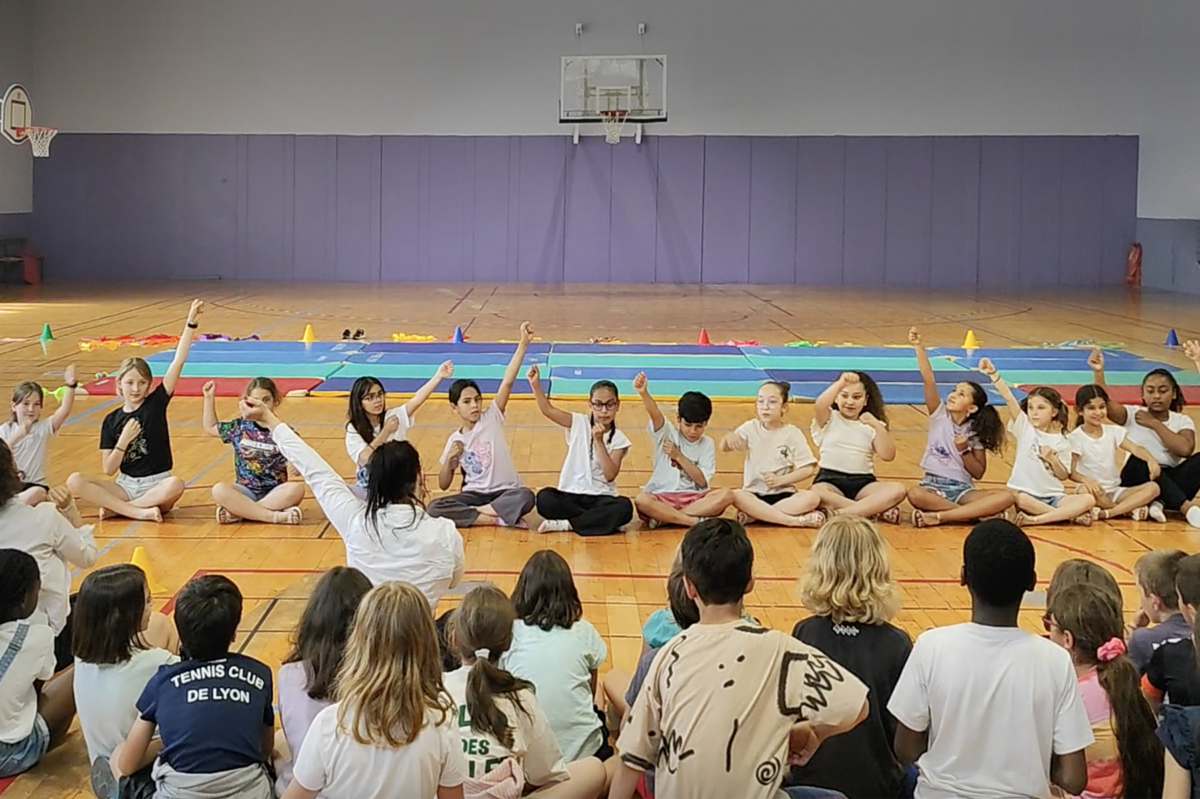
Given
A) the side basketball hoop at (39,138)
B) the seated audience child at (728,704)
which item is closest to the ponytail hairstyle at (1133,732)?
the seated audience child at (728,704)

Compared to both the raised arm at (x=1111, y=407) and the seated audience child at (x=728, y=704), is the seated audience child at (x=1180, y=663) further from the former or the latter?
the raised arm at (x=1111, y=407)

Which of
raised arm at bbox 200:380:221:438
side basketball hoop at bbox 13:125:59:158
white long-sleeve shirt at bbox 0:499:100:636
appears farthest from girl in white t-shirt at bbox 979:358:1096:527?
side basketball hoop at bbox 13:125:59:158

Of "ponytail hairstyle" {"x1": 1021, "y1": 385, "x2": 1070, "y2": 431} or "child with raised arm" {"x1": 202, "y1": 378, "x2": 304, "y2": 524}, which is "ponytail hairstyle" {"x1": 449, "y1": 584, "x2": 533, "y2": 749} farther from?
"ponytail hairstyle" {"x1": 1021, "y1": 385, "x2": 1070, "y2": 431}

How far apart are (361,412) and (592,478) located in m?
1.37

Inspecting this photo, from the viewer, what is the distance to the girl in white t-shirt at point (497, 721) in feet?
11.6

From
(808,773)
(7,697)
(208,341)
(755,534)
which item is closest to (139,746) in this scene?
(7,697)

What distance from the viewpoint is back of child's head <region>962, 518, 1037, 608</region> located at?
338 cm

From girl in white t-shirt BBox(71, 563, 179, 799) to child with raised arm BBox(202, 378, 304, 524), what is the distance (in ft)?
11.4

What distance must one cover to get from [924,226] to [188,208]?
622 inches

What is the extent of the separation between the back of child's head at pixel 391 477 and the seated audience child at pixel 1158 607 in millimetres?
2688

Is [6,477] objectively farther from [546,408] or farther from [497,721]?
[546,408]

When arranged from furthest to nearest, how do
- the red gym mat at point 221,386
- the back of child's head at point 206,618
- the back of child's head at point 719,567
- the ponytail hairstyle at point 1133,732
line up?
the red gym mat at point 221,386
the back of child's head at point 206,618
the ponytail hairstyle at point 1133,732
the back of child's head at point 719,567

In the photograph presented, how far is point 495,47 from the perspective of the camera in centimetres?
2709

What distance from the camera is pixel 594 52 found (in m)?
27.1
